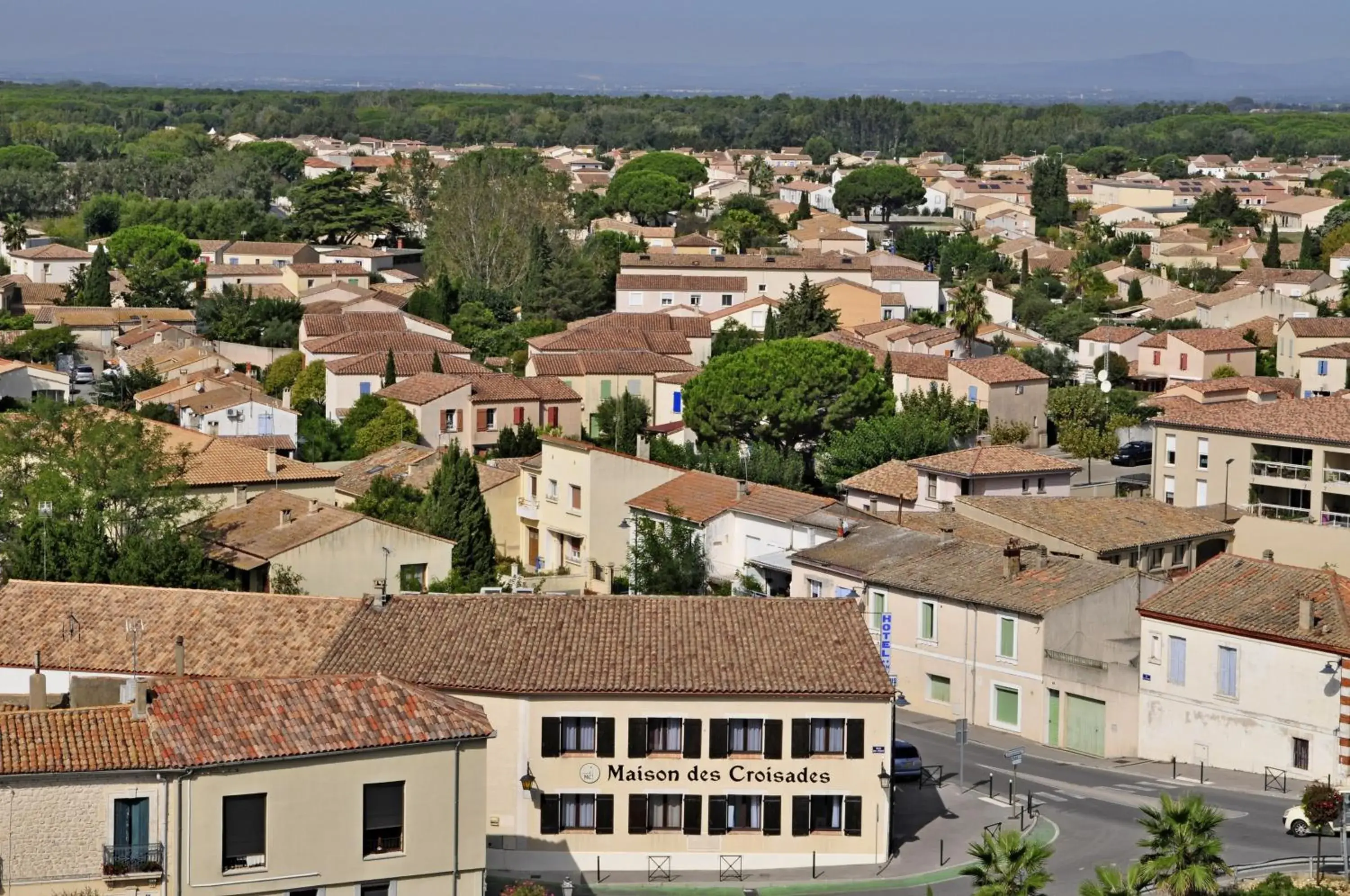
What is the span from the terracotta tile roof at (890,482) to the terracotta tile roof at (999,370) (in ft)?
55.9

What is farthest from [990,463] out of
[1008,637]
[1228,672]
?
[1228,672]

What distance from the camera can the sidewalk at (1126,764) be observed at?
34688 mm

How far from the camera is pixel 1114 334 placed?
291 ft

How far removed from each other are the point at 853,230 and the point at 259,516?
8044 cm

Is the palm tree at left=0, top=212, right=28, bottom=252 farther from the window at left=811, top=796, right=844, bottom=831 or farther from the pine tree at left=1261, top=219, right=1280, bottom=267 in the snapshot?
the window at left=811, top=796, right=844, bottom=831

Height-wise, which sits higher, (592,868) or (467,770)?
(467,770)

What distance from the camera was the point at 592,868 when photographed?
1175 inches

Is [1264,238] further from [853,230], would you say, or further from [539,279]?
[539,279]

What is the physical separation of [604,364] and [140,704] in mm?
49392

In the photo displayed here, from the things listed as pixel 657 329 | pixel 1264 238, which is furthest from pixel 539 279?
pixel 1264 238

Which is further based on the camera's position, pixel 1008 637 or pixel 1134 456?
pixel 1134 456

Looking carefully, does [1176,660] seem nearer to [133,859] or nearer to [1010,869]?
[1010,869]

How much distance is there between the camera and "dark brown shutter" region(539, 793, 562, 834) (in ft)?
98.6

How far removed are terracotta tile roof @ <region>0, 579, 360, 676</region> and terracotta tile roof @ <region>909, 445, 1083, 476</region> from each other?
75.0 feet
